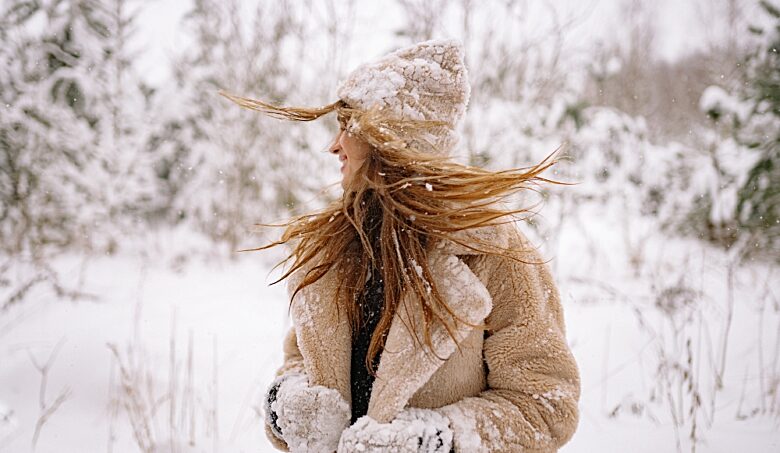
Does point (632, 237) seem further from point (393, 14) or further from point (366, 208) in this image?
point (366, 208)

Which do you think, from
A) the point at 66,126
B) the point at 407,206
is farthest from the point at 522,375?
the point at 66,126

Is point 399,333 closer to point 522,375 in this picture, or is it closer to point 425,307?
point 425,307

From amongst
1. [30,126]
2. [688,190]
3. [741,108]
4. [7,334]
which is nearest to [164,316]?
[7,334]

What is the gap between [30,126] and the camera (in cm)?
571

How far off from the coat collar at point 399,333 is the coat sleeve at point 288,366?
0.55 ft

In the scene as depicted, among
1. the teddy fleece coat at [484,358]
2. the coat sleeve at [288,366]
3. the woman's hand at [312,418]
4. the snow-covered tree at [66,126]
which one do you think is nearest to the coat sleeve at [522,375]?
the teddy fleece coat at [484,358]

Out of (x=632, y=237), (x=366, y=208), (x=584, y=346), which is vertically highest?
(x=632, y=237)

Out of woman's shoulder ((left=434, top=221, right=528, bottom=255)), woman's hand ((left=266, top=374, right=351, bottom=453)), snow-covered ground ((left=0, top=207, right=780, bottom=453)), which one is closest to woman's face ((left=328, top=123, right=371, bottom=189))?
woman's shoulder ((left=434, top=221, right=528, bottom=255))

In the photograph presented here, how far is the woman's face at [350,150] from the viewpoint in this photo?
1370 millimetres

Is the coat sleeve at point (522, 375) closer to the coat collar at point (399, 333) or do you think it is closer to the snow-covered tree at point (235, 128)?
the coat collar at point (399, 333)

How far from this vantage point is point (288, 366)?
1.52m

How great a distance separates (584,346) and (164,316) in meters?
4.02

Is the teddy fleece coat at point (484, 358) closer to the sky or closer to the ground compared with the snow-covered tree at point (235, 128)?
closer to the ground

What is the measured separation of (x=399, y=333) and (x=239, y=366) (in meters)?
2.94
